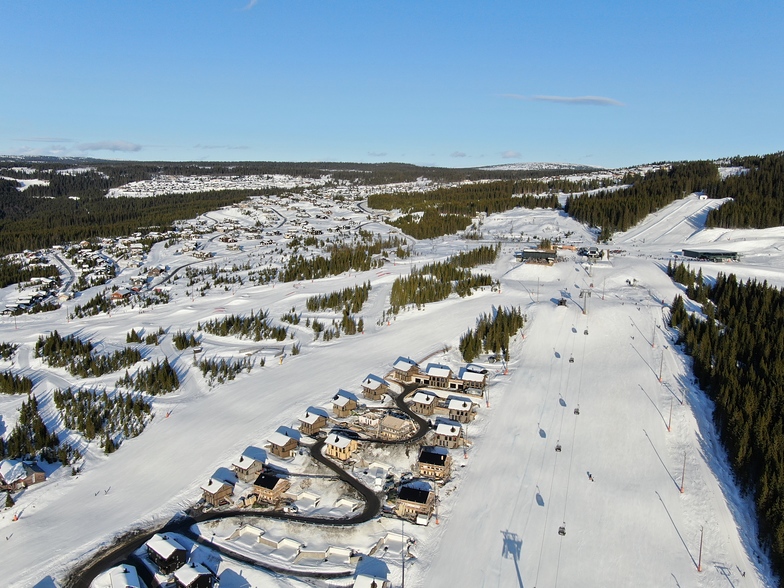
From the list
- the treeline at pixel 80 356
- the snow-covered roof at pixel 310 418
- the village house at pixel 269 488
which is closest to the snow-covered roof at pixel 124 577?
the village house at pixel 269 488

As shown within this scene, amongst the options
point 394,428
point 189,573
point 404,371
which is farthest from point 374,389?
point 189,573

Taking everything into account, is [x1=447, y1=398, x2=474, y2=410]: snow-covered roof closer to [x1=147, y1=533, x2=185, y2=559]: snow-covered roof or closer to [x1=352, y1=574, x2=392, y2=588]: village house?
[x1=352, y1=574, x2=392, y2=588]: village house

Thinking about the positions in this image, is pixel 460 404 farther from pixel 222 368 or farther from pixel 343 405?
pixel 222 368

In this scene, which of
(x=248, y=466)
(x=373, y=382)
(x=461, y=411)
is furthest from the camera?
(x=373, y=382)

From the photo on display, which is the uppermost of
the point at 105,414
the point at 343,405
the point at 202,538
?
the point at 343,405

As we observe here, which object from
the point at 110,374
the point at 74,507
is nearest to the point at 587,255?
the point at 110,374

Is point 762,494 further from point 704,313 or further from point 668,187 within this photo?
point 668,187
